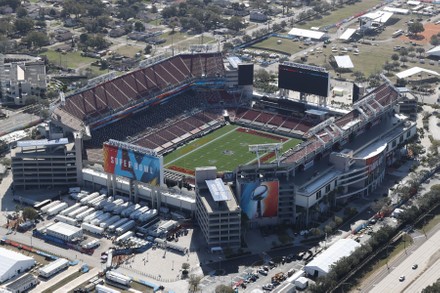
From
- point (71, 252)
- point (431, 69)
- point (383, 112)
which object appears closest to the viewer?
point (71, 252)

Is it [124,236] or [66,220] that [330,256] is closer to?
[124,236]

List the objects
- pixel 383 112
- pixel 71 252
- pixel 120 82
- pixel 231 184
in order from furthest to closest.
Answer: pixel 120 82
pixel 383 112
pixel 231 184
pixel 71 252

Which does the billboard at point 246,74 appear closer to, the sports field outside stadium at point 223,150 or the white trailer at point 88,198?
the sports field outside stadium at point 223,150

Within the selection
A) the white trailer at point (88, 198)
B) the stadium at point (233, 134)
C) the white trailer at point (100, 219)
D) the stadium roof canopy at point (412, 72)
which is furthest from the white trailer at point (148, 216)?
the stadium roof canopy at point (412, 72)

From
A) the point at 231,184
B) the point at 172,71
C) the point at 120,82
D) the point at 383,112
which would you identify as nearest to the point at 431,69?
the point at 383,112

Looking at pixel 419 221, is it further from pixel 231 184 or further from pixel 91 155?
pixel 91 155

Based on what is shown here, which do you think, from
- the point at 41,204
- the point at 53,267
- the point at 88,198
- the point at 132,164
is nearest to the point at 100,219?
the point at 88,198
